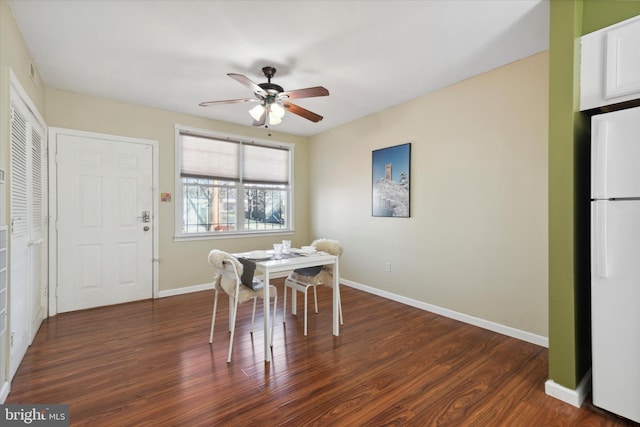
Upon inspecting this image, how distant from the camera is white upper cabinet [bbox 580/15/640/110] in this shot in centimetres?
168

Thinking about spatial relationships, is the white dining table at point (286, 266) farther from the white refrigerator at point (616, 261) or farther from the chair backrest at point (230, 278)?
the white refrigerator at point (616, 261)

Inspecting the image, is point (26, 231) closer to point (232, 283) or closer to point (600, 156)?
point (232, 283)

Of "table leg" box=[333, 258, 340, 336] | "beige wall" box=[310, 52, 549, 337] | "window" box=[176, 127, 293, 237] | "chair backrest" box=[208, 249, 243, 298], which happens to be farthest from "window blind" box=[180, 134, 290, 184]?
"table leg" box=[333, 258, 340, 336]

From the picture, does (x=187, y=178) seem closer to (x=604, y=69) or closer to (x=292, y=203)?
(x=292, y=203)

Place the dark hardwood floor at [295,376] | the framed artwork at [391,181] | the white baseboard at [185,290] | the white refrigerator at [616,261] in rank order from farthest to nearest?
the white baseboard at [185,290]
the framed artwork at [391,181]
the dark hardwood floor at [295,376]
the white refrigerator at [616,261]

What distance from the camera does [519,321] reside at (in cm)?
276

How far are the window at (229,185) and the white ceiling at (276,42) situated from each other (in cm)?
112

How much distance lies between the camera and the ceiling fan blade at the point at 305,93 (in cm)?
247

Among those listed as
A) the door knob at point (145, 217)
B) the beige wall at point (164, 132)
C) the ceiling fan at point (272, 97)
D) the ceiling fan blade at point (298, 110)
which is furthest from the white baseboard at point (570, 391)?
the door knob at point (145, 217)

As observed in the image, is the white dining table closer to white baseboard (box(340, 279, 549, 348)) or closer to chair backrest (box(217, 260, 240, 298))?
chair backrest (box(217, 260, 240, 298))

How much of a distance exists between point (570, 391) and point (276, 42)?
128 inches

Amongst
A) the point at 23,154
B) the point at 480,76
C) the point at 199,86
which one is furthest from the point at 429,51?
the point at 23,154

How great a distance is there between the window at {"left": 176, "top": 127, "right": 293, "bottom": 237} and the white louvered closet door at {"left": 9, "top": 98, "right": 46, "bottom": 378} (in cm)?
148

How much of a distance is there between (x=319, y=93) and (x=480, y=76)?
68.6 inches
